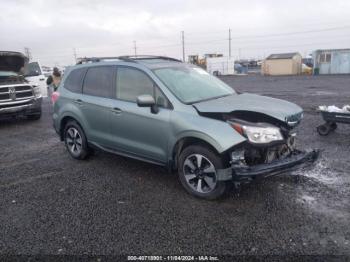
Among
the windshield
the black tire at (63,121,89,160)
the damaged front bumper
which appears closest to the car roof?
the windshield

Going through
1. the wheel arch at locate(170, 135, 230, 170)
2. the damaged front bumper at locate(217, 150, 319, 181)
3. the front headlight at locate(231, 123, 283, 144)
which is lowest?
the damaged front bumper at locate(217, 150, 319, 181)

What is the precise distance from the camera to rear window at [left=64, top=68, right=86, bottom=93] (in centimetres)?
575

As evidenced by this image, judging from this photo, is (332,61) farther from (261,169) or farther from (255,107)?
(261,169)

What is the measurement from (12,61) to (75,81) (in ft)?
21.2

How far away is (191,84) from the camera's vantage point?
15.8ft

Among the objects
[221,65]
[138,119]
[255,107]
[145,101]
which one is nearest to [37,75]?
[138,119]

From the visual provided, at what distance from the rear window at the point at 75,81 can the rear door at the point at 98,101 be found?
14cm

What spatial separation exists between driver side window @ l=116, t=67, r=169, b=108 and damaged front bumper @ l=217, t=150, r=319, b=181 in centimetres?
126

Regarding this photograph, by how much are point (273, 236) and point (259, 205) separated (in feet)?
2.33

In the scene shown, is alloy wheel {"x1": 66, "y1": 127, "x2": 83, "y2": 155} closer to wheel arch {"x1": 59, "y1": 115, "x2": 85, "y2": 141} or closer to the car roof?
wheel arch {"x1": 59, "y1": 115, "x2": 85, "y2": 141}

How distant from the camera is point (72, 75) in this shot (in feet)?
19.5

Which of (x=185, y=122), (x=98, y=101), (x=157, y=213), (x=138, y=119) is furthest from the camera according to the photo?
(x=98, y=101)

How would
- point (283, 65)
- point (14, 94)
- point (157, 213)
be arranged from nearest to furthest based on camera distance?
point (157, 213) → point (14, 94) → point (283, 65)

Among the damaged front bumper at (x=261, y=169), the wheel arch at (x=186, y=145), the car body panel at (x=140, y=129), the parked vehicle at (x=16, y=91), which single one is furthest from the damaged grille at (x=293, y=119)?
Result: the parked vehicle at (x=16, y=91)
